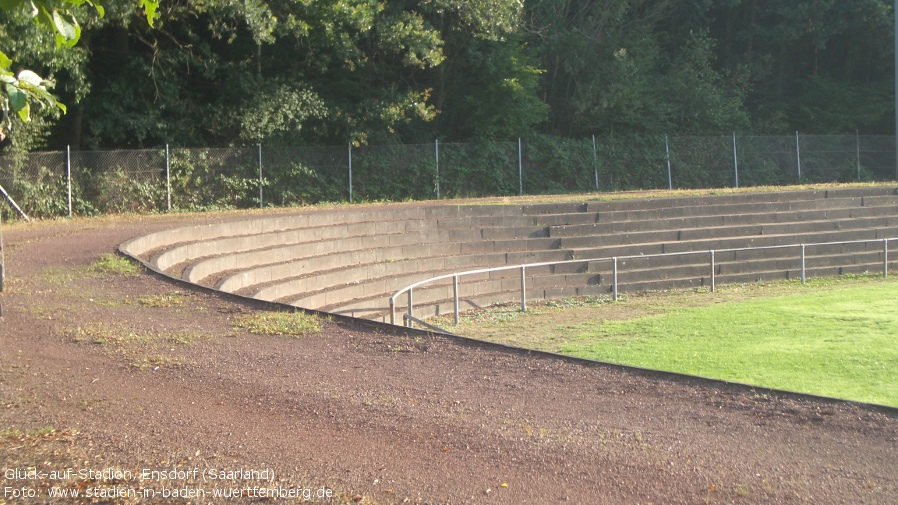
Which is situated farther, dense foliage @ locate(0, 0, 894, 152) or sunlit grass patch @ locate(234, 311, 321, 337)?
dense foliage @ locate(0, 0, 894, 152)

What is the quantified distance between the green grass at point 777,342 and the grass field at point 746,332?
0.01 m

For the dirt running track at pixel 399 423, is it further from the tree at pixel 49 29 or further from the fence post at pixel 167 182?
the fence post at pixel 167 182

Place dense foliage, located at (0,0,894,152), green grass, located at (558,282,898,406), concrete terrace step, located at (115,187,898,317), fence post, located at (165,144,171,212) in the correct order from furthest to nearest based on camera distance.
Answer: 1. dense foliage, located at (0,0,894,152)
2. fence post, located at (165,144,171,212)
3. concrete terrace step, located at (115,187,898,317)
4. green grass, located at (558,282,898,406)

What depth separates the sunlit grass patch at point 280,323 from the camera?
9.63m

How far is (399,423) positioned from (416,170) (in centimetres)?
2155

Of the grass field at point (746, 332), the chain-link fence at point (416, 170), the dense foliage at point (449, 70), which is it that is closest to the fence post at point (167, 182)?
the chain-link fence at point (416, 170)

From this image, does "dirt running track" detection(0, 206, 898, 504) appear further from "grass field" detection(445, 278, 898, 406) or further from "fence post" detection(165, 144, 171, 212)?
"fence post" detection(165, 144, 171, 212)

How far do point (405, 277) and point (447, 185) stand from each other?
11458 mm

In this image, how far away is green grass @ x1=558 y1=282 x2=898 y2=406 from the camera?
31.5 ft

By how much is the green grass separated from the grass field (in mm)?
13

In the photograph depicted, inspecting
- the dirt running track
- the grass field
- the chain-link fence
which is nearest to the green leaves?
the dirt running track

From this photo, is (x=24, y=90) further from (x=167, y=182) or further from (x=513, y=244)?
(x=167, y=182)

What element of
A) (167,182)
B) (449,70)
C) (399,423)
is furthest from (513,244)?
(399,423)

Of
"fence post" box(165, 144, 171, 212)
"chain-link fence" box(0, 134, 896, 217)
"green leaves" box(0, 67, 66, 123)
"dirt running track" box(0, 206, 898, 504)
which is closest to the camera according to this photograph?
"green leaves" box(0, 67, 66, 123)
